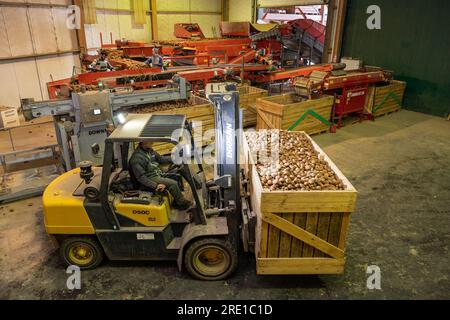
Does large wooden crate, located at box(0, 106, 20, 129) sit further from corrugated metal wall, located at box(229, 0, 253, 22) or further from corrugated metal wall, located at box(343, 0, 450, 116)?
corrugated metal wall, located at box(229, 0, 253, 22)

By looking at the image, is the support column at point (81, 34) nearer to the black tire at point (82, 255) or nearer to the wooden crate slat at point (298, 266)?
the black tire at point (82, 255)

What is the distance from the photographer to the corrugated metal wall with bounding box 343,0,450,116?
1280cm

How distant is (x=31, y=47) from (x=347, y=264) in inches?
524

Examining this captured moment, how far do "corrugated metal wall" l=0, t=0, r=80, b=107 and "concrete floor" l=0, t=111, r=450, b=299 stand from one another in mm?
7751

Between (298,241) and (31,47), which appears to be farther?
(31,47)

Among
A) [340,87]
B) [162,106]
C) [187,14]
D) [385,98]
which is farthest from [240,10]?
[162,106]

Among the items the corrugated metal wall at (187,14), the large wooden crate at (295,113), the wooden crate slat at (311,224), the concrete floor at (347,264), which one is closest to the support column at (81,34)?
the corrugated metal wall at (187,14)

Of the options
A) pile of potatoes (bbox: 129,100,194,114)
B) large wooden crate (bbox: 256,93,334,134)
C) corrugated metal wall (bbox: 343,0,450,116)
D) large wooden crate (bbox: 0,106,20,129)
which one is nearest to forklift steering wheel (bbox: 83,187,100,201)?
pile of potatoes (bbox: 129,100,194,114)

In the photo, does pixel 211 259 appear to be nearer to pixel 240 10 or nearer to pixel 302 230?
pixel 302 230

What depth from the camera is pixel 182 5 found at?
22.4 meters

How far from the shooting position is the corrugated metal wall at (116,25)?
17734 millimetres

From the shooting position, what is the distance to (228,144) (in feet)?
16.4

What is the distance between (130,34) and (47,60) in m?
7.66

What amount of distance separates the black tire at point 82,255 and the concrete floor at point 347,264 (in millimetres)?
154
